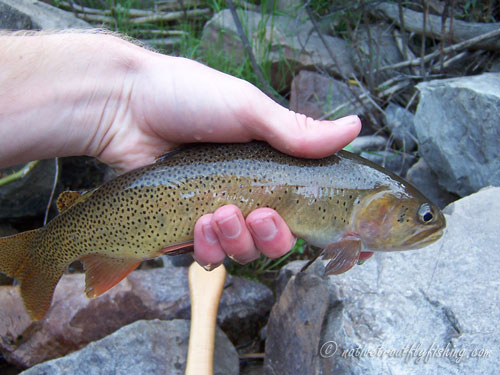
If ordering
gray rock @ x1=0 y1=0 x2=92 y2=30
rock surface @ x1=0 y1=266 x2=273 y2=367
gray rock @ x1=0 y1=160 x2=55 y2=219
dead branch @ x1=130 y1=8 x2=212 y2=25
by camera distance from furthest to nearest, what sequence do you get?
dead branch @ x1=130 y1=8 x2=212 y2=25, gray rock @ x1=0 y1=0 x2=92 y2=30, gray rock @ x1=0 y1=160 x2=55 y2=219, rock surface @ x1=0 y1=266 x2=273 y2=367

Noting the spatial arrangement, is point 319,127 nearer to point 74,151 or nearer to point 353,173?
point 353,173

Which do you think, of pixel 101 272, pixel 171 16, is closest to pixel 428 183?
pixel 101 272

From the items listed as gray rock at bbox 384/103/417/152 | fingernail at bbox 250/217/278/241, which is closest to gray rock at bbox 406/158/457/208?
gray rock at bbox 384/103/417/152

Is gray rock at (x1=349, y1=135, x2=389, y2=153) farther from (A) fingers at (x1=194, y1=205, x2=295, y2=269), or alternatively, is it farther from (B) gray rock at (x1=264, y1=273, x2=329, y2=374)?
(A) fingers at (x1=194, y1=205, x2=295, y2=269)

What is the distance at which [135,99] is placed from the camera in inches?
101

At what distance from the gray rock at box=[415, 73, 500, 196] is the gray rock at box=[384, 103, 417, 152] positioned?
16.0 inches

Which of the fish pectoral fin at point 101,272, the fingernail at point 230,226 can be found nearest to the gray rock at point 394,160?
the fingernail at point 230,226

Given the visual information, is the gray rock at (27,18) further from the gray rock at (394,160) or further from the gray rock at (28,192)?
the gray rock at (394,160)

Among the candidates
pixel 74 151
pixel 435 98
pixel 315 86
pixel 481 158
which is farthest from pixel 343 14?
pixel 74 151

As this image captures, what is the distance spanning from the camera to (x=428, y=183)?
3.89 m

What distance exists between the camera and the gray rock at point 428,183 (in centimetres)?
388

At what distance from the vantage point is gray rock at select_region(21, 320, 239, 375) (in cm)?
272

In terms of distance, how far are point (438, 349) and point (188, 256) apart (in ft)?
7.16

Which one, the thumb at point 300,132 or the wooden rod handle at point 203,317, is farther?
the wooden rod handle at point 203,317
